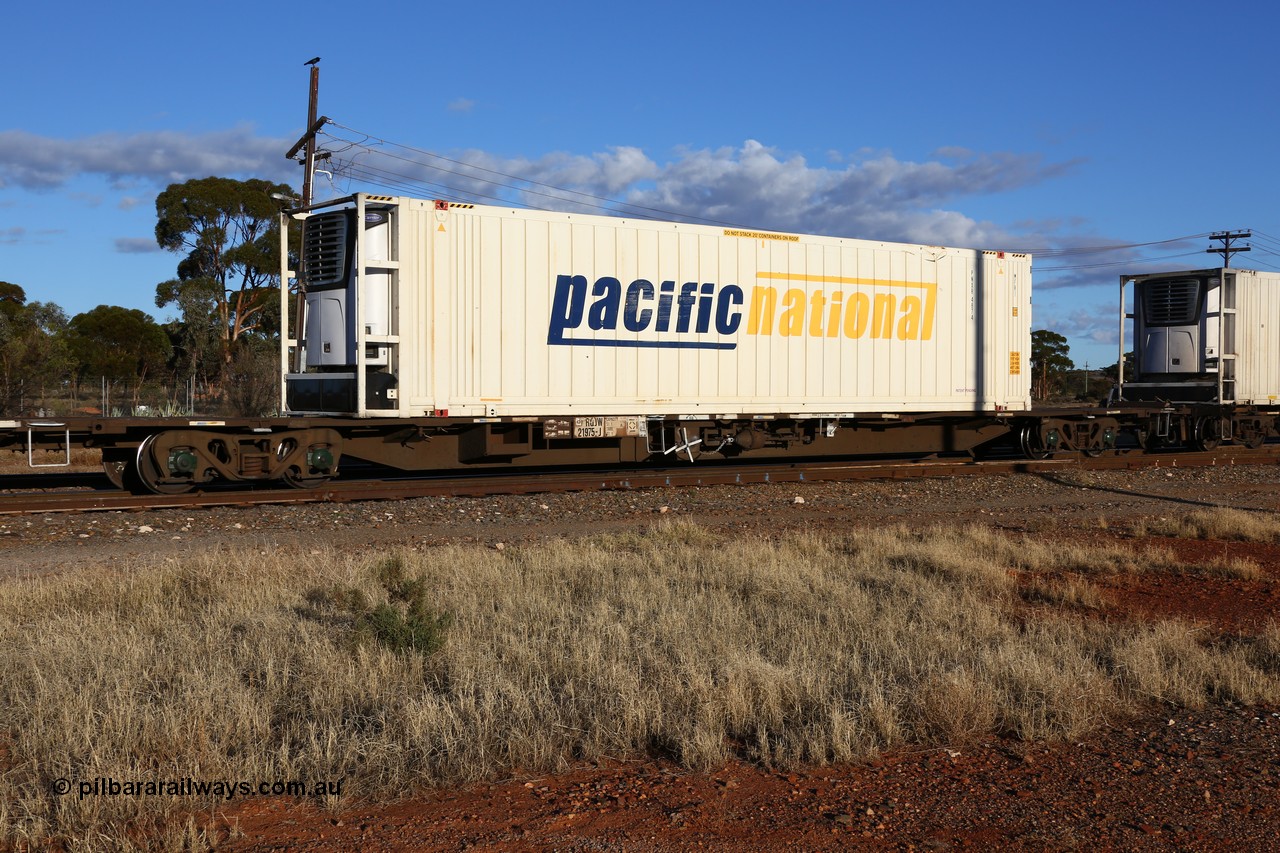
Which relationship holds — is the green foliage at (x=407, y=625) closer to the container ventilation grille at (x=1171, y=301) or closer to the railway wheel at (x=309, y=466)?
the railway wheel at (x=309, y=466)

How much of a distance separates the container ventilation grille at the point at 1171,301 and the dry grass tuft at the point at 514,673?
15906 millimetres

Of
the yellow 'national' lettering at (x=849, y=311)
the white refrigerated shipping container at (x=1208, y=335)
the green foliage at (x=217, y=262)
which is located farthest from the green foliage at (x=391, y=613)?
the green foliage at (x=217, y=262)

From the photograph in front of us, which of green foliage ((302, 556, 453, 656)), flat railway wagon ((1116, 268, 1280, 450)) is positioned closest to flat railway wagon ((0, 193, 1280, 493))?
flat railway wagon ((1116, 268, 1280, 450))

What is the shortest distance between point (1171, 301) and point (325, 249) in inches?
690

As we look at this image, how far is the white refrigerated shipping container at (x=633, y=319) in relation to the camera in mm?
13406

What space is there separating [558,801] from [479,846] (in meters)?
0.52

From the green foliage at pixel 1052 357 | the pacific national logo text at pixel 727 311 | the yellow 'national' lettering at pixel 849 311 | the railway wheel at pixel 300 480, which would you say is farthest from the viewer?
the green foliage at pixel 1052 357

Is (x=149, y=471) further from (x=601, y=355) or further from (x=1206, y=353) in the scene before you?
(x=1206, y=353)

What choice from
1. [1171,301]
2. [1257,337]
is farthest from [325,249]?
[1257,337]

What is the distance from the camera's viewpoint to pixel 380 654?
5969mm

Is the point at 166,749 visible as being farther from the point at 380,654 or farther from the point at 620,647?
the point at 620,647

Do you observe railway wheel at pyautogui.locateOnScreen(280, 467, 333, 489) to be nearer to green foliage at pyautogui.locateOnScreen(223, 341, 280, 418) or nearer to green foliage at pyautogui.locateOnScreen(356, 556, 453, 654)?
green foliage at pyautogui.locateOnScreen(356, 556, 453, 654)

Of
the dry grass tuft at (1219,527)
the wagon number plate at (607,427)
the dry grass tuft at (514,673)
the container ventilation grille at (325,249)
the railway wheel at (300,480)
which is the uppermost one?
the container ventilation grille at (325,249)

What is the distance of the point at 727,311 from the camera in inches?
619
